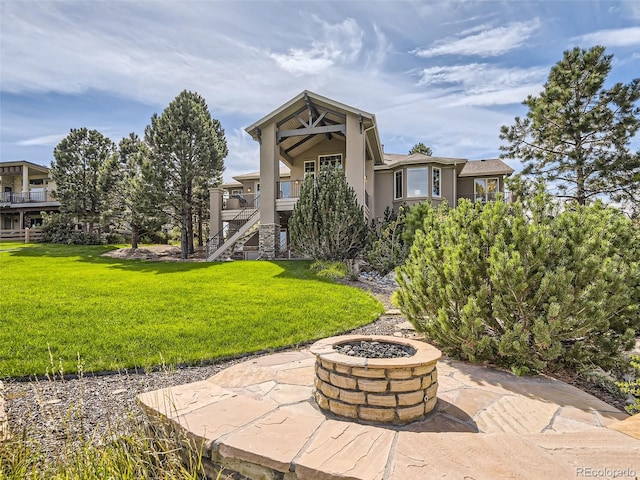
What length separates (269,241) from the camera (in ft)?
53.6

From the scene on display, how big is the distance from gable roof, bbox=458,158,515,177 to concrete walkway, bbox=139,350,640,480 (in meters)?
18.2

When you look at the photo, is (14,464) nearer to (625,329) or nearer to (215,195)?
(625,329)

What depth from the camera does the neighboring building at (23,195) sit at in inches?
1200

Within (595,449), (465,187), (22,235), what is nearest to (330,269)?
(595,449)

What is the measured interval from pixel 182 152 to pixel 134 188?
10.4 feet

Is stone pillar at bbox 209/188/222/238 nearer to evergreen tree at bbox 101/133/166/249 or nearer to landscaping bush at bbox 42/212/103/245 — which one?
evergreen tree at bbox 101/133/166/249

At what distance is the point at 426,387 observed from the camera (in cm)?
310

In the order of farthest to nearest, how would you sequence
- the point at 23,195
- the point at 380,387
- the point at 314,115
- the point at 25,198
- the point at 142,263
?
the point at 23,195 < the point at 25,198 < the point at 314,115 < the point at 142,263 < the point at 380,387

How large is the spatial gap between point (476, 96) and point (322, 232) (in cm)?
710

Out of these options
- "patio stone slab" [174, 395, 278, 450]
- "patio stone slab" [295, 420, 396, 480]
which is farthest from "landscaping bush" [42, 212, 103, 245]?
"patio stone slab" [295, 420, 396, 480]

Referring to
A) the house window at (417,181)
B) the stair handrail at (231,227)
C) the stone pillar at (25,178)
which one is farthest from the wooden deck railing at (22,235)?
the house window at (417,181)

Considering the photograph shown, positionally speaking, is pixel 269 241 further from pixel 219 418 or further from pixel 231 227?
pixel 219 418

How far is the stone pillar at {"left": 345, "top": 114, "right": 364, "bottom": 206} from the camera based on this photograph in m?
15.4

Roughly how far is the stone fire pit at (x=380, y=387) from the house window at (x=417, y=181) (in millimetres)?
16628
